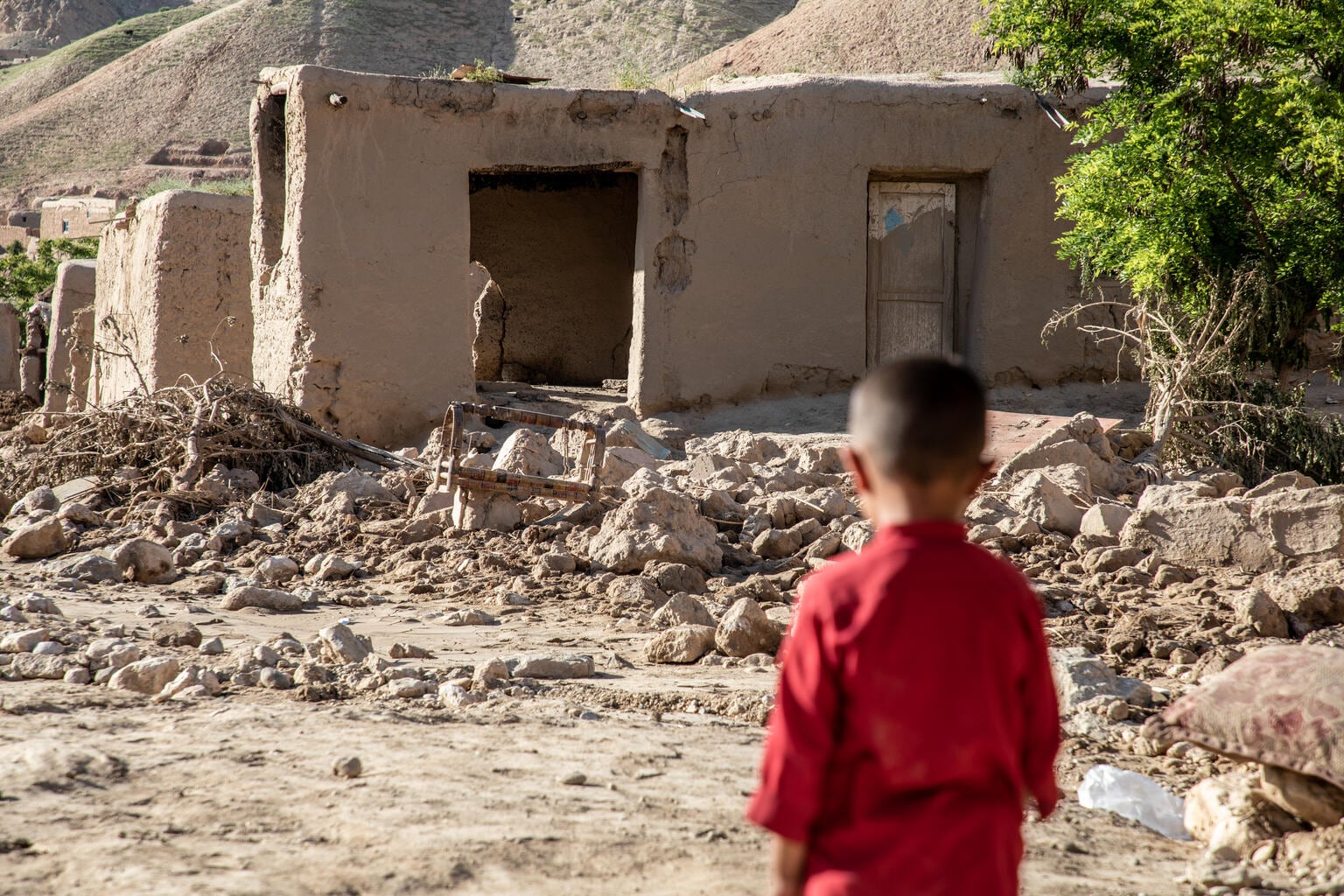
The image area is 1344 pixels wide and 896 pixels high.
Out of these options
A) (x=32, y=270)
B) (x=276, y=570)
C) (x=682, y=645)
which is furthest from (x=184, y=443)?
(x=32, y=270)

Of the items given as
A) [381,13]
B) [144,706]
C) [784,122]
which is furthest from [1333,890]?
[381,13]

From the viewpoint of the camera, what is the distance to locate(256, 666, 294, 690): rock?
11.6 ft

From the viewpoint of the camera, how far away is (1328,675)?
2.55 metres

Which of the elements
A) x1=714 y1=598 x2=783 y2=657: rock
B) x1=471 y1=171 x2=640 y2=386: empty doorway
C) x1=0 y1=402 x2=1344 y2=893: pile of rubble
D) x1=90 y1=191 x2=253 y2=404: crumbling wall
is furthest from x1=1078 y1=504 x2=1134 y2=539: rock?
x1=471 y1=171 x2=640 y2=386: empty doorway

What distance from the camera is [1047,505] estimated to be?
593 cm

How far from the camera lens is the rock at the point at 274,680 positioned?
3.53 metres

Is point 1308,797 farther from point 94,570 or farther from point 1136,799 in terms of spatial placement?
point 94,570

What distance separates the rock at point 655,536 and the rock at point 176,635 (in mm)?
1946

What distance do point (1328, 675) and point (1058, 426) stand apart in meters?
4.83

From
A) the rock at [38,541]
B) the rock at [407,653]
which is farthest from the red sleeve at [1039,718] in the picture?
the rock at [38,541]

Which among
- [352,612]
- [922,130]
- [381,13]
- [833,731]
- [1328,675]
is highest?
[381,13]

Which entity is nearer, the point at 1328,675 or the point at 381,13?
the point at 1328,675

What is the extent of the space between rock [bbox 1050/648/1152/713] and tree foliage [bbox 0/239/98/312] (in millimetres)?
16571

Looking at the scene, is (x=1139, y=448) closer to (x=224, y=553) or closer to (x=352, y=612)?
(x=352, y=612)
